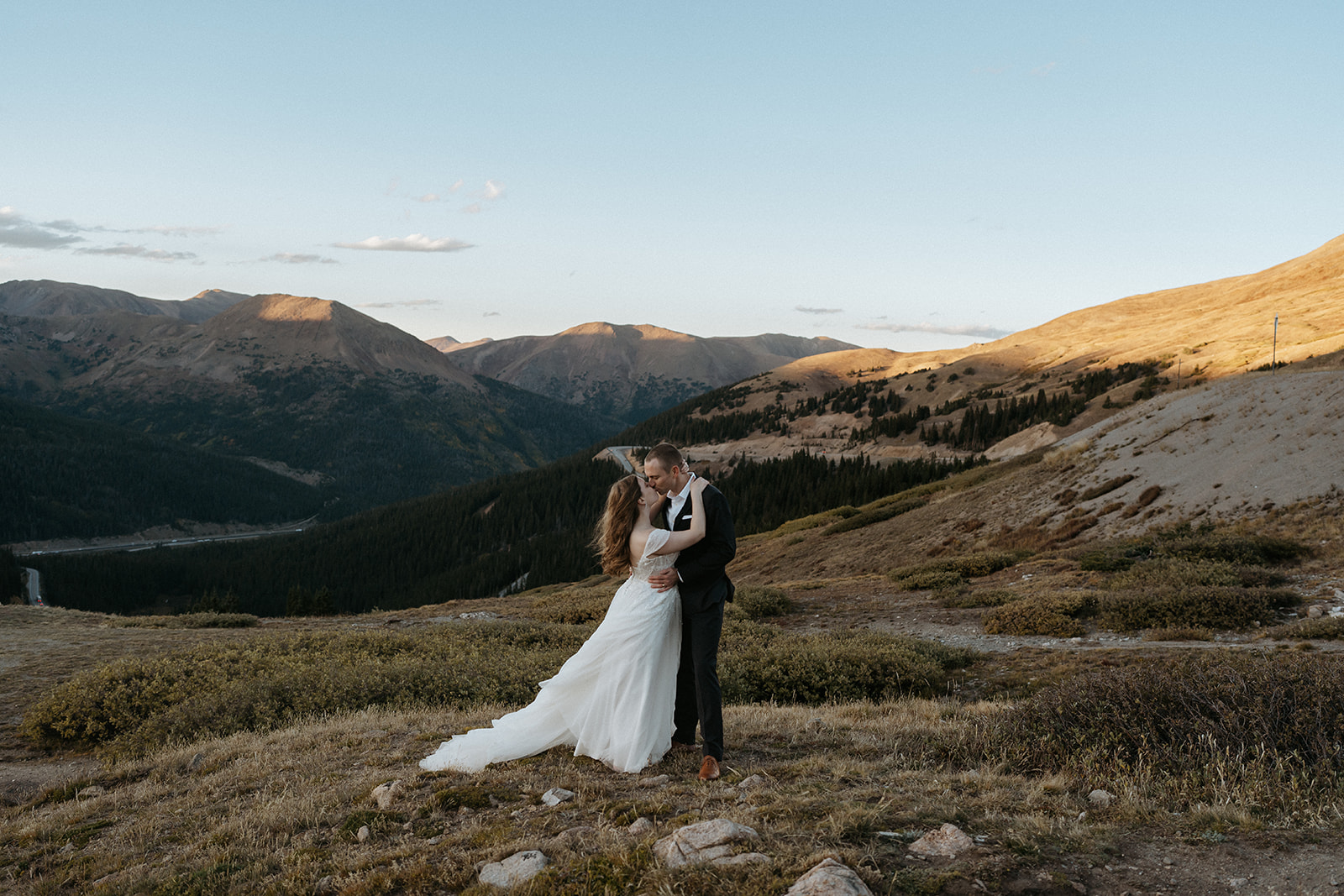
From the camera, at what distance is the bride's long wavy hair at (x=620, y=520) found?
742 cm

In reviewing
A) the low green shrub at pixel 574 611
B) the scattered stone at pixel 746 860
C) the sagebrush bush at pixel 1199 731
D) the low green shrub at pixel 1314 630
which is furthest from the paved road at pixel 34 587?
the low green shrub at pixel 1314 630

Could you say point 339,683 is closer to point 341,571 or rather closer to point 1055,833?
point 1055,833

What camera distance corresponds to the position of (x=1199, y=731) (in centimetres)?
697

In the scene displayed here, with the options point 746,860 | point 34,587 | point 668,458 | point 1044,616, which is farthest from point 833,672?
point 34,587

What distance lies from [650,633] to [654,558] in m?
0.74

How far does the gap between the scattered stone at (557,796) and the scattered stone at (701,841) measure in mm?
1487

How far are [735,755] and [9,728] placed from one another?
11361 mm

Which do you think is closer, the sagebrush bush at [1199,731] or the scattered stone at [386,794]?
the sagebrush bush at [1199,731]

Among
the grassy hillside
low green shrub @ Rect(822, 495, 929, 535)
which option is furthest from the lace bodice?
the grassy hillside

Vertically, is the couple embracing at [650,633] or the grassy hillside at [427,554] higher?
the couple embracing at [650,633]

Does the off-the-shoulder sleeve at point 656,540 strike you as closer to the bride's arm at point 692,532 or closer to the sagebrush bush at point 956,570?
the bride's arm at point 692,532

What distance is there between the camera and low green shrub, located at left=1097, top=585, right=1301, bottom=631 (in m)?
15.7

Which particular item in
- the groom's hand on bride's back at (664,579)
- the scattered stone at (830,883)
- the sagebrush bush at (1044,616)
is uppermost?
the groom's hand on bride's back at (664,579)

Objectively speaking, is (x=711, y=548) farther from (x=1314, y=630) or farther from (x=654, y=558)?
(x=1314, y=630)
